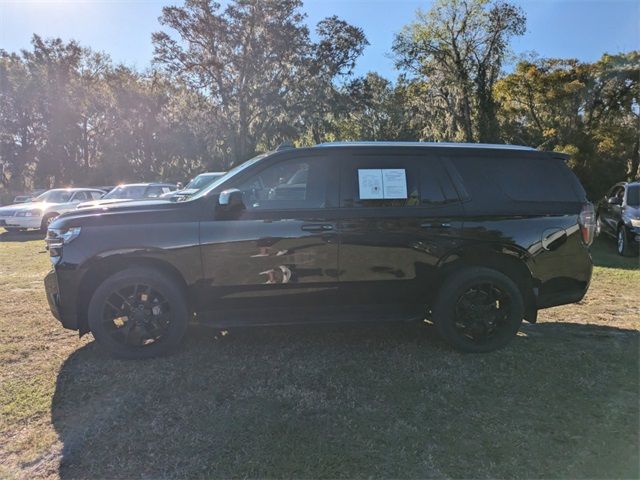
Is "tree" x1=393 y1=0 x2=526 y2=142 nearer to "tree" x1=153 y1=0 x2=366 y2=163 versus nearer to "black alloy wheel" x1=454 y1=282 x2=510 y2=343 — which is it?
"tree" x1=153 y1=0 x2=366 y2=163

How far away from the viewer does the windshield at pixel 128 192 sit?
15055 millimetres

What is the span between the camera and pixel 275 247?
4.21 metres

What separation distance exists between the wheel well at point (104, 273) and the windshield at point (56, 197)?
15005 millimetres

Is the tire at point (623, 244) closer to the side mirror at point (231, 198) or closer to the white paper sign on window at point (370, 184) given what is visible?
the white paper sign on window at point (370, 184)

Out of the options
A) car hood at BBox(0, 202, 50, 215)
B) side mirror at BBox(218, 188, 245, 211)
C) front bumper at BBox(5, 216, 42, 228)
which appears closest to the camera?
side mirror at BBox(218, 188, 245, 211)

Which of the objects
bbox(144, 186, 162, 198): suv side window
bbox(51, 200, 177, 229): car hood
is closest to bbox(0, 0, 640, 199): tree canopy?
bbox(144, 186, 162, 198): suv side window

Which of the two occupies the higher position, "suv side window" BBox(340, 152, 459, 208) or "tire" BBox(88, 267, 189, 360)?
"suv side window" BBox(340, 152, 459, 208)

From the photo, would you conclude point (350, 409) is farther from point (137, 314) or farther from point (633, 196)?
point (633, 196)

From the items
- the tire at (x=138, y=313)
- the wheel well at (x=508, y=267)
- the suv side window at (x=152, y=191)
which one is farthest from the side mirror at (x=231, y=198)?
the suv side window at (x=152, y=191)

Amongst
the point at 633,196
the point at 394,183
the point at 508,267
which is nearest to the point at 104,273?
the point at 394,183

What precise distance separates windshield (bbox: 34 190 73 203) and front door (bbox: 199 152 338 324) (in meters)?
15.7

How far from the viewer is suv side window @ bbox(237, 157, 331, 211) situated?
14.1ft

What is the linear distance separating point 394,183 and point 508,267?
1.40 meters

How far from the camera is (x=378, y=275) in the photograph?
14.4ft
